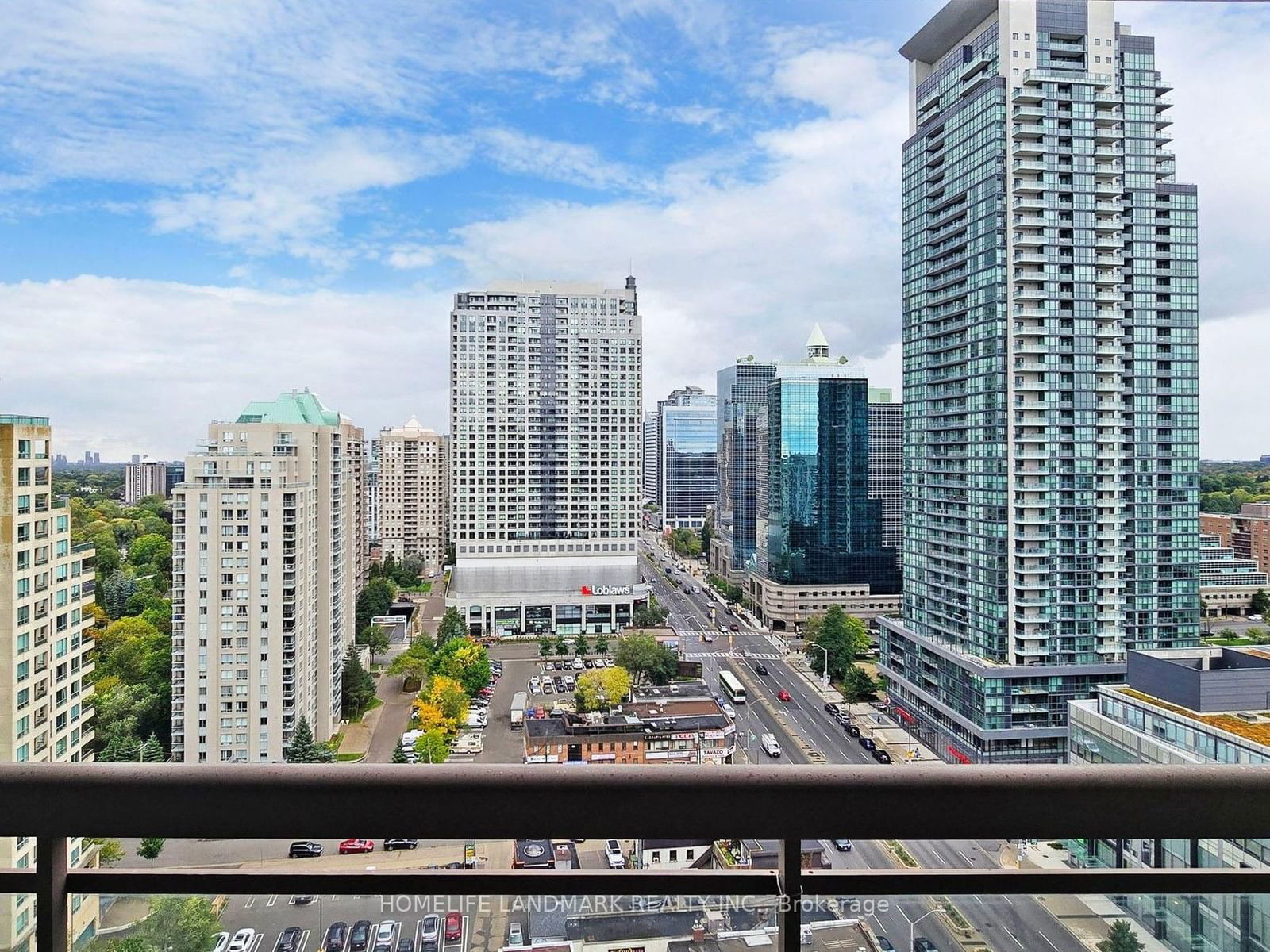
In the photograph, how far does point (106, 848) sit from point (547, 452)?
1492 centimetres

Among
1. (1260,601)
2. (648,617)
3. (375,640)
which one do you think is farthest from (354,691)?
(1260,601)

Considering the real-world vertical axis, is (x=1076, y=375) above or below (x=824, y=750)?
above

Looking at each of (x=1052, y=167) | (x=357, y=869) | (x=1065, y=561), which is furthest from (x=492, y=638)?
(x=357, y=869)

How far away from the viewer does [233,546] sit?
6500mm

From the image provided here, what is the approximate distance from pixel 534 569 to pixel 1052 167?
36.0ft

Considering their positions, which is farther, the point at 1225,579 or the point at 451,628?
the point at 451,628

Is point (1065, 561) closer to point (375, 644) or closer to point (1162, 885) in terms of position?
point (1162, 885)

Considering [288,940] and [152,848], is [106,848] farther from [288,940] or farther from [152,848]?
[288,940]

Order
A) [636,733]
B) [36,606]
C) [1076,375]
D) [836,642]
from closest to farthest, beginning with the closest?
[36,606] < [636,733] < [1076,375] < [836,642]

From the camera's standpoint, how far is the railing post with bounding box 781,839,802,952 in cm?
61

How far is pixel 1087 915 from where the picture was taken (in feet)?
2.10

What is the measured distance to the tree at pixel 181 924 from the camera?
0.63 meters

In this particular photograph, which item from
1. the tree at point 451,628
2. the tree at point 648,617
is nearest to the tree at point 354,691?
the tree at point 451,628

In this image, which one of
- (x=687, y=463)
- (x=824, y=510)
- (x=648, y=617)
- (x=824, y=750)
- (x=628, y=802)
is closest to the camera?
(x=628, y=802)
